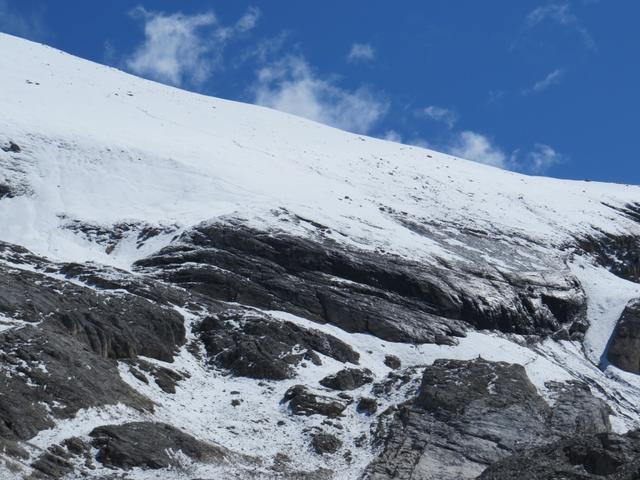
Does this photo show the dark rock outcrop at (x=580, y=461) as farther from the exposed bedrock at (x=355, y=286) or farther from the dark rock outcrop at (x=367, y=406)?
the exposed bedrock at (x=355, y=286)

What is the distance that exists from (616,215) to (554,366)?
92.1ft

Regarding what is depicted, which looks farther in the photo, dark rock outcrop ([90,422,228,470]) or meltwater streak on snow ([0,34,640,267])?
meltwater streak on snow ([0,34,640,267])

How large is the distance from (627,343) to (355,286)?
1184 centimetres

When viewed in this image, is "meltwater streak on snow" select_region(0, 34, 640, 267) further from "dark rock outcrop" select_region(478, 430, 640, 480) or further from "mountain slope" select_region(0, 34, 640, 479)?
"dark rock outcrop" select_region(478, 430, 640, 480)

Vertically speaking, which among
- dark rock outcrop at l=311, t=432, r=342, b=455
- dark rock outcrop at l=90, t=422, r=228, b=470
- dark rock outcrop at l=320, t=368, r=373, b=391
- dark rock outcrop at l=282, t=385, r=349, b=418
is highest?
dark rock outcrop at l=320, t=368, r=373, b=391

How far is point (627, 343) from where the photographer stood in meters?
41.1

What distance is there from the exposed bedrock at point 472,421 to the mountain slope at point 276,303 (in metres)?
0.09

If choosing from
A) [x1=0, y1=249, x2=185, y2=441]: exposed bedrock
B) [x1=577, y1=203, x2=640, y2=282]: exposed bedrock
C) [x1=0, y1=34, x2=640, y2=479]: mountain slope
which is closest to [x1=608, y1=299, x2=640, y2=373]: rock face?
[x1=0, y1=34, x2=640, y2=479]: mountain slope

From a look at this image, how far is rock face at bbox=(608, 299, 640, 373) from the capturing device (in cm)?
4022

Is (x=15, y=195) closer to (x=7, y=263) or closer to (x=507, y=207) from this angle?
(x=7, y=263)

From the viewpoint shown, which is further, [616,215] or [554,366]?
[616,215]

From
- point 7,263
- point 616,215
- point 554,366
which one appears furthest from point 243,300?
point 616,215

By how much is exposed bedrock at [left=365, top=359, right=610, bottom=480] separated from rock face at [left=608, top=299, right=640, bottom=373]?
676 cm

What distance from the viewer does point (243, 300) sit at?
3638 cm
